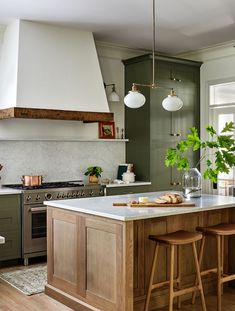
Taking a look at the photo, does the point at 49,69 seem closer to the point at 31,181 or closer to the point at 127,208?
the point at 31,181

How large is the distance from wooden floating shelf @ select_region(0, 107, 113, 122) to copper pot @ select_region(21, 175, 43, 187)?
2.51ft

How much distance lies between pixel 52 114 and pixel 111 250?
2.53 meters

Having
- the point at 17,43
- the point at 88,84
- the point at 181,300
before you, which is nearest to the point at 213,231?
the point at 181,300

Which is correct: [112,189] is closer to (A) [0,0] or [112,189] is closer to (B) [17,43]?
(B) [17,43]

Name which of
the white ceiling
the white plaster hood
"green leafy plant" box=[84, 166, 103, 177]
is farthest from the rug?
the white ceiling

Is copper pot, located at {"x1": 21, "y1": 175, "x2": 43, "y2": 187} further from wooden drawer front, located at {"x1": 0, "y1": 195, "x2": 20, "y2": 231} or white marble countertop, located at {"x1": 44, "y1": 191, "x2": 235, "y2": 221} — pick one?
white marble countertop, located at {"x1": 44, "y1": 191, "x2": 235, "y2": 221}

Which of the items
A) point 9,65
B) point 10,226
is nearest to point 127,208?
point 10,226

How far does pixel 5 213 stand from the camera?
535 cm

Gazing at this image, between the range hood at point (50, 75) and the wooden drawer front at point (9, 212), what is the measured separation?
3.19 ft

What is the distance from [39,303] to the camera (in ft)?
13.6

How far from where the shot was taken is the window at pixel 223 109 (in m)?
6.87

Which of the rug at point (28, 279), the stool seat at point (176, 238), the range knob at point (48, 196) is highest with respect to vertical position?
the range knob at point (48, 196)

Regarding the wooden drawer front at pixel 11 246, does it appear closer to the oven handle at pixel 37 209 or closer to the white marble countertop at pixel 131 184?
the oven handle at pixel 37 209

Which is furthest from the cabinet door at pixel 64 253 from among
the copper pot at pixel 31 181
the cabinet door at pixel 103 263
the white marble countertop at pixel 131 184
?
the white marble countertop at pixel 131 184
